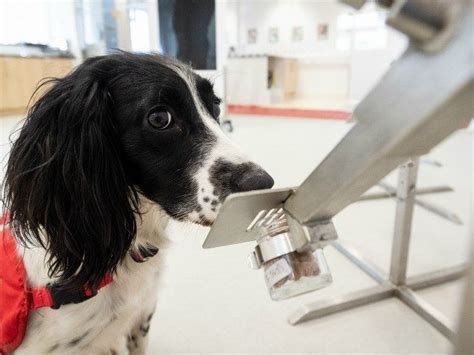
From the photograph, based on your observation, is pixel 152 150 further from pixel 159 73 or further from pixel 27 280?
pixel 27 280

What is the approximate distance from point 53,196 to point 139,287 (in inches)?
12.2

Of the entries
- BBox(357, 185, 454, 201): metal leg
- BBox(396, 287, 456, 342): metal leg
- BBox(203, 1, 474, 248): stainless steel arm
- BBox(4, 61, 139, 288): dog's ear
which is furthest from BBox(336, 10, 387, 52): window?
BBox(203, 1, 474, 248): stainless steel arm

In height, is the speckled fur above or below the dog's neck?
below

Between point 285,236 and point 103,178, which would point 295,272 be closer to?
point 285,236

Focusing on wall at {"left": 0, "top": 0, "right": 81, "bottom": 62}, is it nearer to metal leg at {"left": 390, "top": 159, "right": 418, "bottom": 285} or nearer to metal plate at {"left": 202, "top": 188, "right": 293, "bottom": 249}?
metal leg at {"left": 390, "top": 159, "right": 418, "bottom": 285}

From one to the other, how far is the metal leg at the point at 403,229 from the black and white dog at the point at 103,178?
2.90 feet

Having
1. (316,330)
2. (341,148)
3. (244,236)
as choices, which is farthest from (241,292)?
(341,148)

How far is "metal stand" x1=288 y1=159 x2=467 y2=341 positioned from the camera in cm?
135

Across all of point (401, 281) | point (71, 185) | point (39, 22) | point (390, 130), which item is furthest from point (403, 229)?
point (39, 22)

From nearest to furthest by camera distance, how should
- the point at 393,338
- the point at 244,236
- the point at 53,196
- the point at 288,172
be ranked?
the point at 244,236, the point at 53,196, the point at 393,338, the point at 288,172

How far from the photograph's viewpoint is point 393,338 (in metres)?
1.25

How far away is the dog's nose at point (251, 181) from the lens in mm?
802

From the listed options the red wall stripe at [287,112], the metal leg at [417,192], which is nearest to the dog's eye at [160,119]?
the metal leg at [417,192]

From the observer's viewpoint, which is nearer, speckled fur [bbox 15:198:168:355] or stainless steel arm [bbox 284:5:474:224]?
stainless steel arm [bbox 284:5:474:224]
